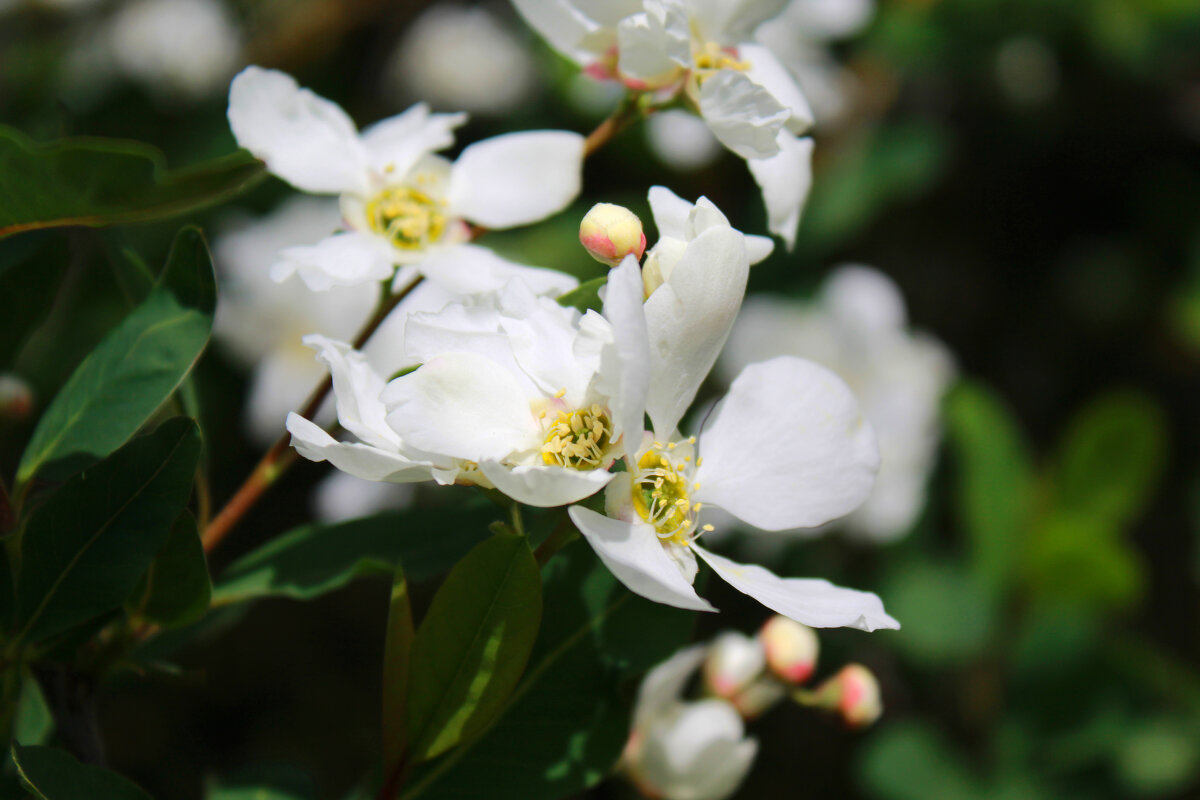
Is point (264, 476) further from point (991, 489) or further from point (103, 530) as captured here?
point (991, 489)

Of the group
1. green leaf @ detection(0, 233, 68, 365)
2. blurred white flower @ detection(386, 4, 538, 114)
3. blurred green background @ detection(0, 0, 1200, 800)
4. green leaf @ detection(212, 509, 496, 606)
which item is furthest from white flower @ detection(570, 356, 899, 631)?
blurred white flower @ detection(386, 4, 538, 114)

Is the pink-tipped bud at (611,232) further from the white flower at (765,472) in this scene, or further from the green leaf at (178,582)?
the green leaf at (178,582)

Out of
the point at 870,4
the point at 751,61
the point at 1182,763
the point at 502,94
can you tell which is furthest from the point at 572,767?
the point at 502,94

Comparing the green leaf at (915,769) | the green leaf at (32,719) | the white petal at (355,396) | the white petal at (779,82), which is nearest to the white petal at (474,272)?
the white petal at (355,396)

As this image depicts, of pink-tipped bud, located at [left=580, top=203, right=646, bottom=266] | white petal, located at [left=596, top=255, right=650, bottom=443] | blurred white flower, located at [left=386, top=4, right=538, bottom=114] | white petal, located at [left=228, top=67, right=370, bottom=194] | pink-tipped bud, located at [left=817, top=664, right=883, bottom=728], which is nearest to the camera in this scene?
white petal, located at [left=596, top=255, right=650, bottom=443]

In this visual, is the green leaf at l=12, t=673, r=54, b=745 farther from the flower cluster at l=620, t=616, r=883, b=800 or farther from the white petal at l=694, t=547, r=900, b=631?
the white petal at l=694, t=547, r=900, b=631

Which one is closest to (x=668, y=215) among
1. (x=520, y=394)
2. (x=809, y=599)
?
(x=520, y=394)
